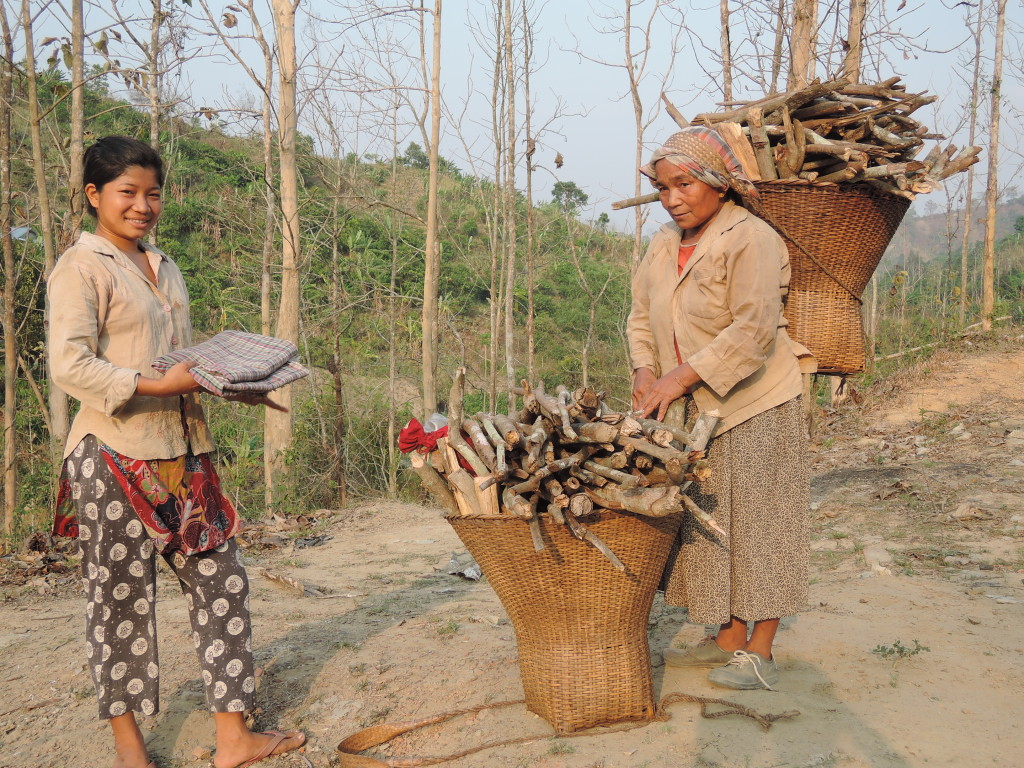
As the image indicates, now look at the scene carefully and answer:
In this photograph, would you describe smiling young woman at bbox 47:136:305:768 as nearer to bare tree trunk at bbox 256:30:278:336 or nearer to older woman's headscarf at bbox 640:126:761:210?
older woman's headscarf at bbox 640:126:761:210

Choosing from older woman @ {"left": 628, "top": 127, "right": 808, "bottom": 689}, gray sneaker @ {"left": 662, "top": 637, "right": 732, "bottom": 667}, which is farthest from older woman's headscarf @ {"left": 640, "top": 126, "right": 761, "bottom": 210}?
gray sneaker @ {"left": 662, "top": 637, "right": 732, "bottom": 667}

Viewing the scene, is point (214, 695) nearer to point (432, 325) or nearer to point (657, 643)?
point (657, 643)

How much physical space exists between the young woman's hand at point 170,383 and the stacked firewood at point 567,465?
0.67 m

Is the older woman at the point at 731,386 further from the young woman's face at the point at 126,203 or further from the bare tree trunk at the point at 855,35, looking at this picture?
the bare tree trunk at the point at 855,35

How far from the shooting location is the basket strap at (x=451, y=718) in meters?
2.41

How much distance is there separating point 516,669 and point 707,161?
195 centimetres

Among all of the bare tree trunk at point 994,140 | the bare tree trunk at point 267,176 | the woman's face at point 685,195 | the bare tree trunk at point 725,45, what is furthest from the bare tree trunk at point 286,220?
the bare tree trunk at point 994,140

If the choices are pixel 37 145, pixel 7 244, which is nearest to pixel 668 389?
pixel 37 145

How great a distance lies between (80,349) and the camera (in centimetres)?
211

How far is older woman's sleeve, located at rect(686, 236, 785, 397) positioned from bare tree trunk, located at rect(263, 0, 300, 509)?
5.46 m

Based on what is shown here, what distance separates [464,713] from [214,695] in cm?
80

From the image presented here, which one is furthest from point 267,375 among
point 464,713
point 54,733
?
point 54,733

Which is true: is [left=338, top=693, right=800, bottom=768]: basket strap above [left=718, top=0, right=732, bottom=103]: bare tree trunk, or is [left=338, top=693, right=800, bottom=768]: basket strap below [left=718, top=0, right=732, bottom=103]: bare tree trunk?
below

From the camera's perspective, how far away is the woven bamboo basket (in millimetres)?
2775
